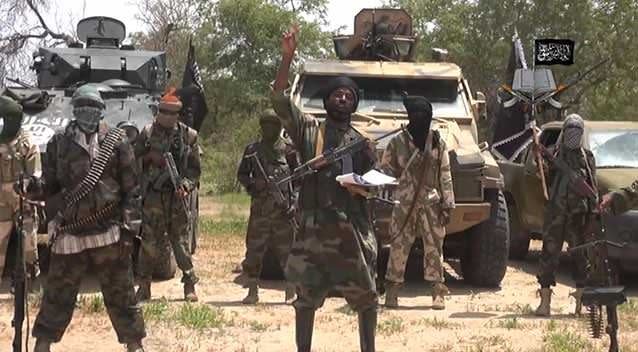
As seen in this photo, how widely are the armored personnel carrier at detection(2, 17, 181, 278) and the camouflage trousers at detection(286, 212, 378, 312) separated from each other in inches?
122

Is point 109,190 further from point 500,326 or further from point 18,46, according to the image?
point 18,46

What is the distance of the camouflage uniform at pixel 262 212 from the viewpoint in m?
8.03

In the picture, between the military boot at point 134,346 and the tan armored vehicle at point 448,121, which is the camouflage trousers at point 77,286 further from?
the tan armored vehicle at point 448,121

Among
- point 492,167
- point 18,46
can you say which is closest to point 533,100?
point 492,167

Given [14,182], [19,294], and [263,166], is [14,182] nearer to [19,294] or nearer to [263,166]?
[263,166]

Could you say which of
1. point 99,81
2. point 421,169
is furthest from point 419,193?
point 99,81

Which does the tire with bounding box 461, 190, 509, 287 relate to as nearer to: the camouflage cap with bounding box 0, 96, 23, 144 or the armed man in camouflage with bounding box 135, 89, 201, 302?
the armed man in camouflage with bounding box 135, 89, 201, 302

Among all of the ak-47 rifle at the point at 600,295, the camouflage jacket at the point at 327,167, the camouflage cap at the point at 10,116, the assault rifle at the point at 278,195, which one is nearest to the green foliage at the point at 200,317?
the assault rifle at the point at 278,195

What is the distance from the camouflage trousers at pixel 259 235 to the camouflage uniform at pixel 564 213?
2.03 meters

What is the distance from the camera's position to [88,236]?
547cm

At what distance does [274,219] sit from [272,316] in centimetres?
88

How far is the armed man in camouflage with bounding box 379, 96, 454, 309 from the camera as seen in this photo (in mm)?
7797

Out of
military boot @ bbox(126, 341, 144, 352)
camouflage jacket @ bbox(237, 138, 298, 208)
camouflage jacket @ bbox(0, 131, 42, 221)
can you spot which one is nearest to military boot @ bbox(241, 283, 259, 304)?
camouflage jacket @ bbox(237, 138, 298, 208)

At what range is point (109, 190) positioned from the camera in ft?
18.1
